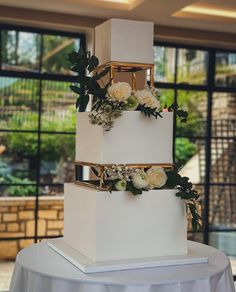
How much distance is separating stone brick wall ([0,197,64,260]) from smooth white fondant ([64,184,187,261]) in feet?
6.79

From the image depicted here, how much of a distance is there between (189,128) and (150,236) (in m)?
2.79

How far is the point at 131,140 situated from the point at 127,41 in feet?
1.51

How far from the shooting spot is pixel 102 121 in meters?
2.12

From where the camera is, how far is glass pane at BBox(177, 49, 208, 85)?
4.76 meters

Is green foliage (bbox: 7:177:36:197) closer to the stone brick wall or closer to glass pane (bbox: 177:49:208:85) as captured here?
the stone brick wall

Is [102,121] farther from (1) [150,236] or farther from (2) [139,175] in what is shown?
(1) [150,236]

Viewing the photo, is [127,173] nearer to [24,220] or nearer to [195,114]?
[24,220]

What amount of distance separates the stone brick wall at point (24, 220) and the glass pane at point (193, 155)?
131 cm

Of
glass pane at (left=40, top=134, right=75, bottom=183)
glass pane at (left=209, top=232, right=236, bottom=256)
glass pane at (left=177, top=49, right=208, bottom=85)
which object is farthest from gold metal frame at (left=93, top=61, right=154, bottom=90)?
glass pane at (left=209, top=232, right=236, bottom=256)

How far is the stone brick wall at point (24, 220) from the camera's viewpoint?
14.0 feet

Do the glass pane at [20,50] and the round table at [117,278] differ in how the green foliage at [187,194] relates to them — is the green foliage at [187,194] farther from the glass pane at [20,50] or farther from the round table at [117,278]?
the glass pane at [20,50]

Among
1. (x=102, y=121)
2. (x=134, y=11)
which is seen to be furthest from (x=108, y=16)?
(x=102, y=121)

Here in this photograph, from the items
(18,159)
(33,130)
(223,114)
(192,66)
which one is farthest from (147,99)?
(223,114)

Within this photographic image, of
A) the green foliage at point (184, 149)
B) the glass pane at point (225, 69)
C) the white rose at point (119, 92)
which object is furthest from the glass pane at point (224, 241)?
the white rose at point (119, 92)
